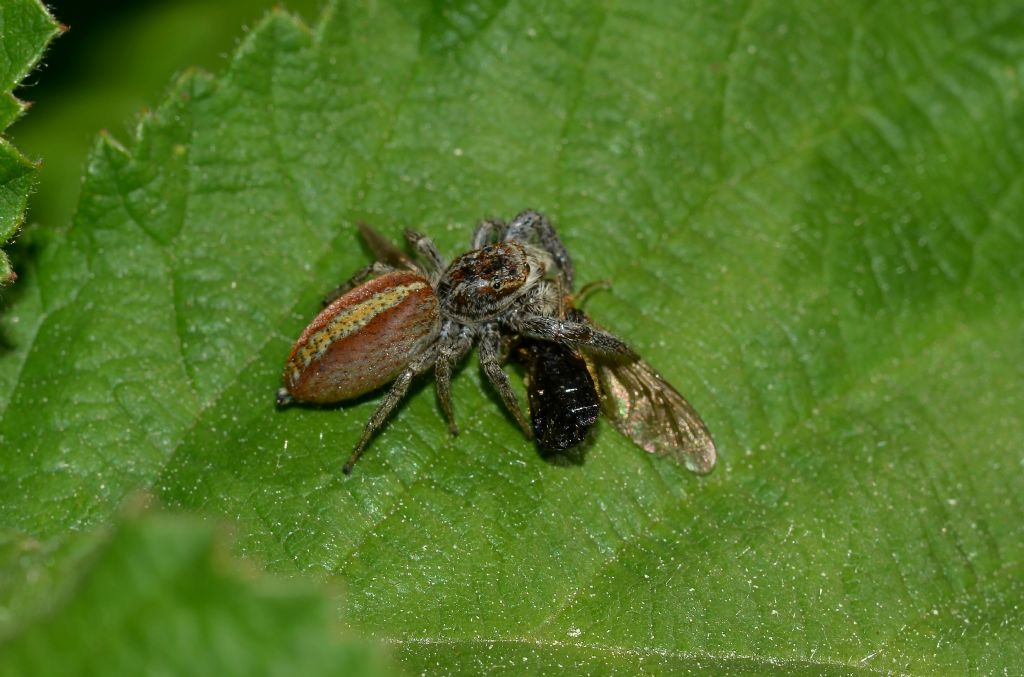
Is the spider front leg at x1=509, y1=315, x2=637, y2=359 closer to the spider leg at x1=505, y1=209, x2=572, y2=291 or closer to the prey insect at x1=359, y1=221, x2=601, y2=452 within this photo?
the prey insect at x1=359, y1=221, x2=601, y2=452

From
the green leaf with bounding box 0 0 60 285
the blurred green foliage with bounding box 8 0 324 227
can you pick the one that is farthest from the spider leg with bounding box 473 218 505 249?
the blurred green foliage with bounding box 8 0 324 227

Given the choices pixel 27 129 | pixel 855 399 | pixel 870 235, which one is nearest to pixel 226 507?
pixel 855 399

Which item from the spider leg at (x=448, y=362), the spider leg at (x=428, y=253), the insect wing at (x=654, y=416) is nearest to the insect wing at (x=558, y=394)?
the insect wing at (x=654, y=416)

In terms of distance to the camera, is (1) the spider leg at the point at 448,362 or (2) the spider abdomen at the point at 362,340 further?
(1) the spider leg at the point at 448,362

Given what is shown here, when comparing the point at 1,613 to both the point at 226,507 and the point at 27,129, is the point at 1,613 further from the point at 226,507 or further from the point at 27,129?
the point at 27,129

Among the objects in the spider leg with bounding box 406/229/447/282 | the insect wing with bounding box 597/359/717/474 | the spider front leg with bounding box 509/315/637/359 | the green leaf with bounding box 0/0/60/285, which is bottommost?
the insect wing with bounding box 597/359/717/474

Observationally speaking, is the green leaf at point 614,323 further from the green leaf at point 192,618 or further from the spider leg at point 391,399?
the green leaf at point 192,618

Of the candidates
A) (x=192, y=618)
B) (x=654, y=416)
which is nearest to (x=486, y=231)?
(x=654, y=416)
